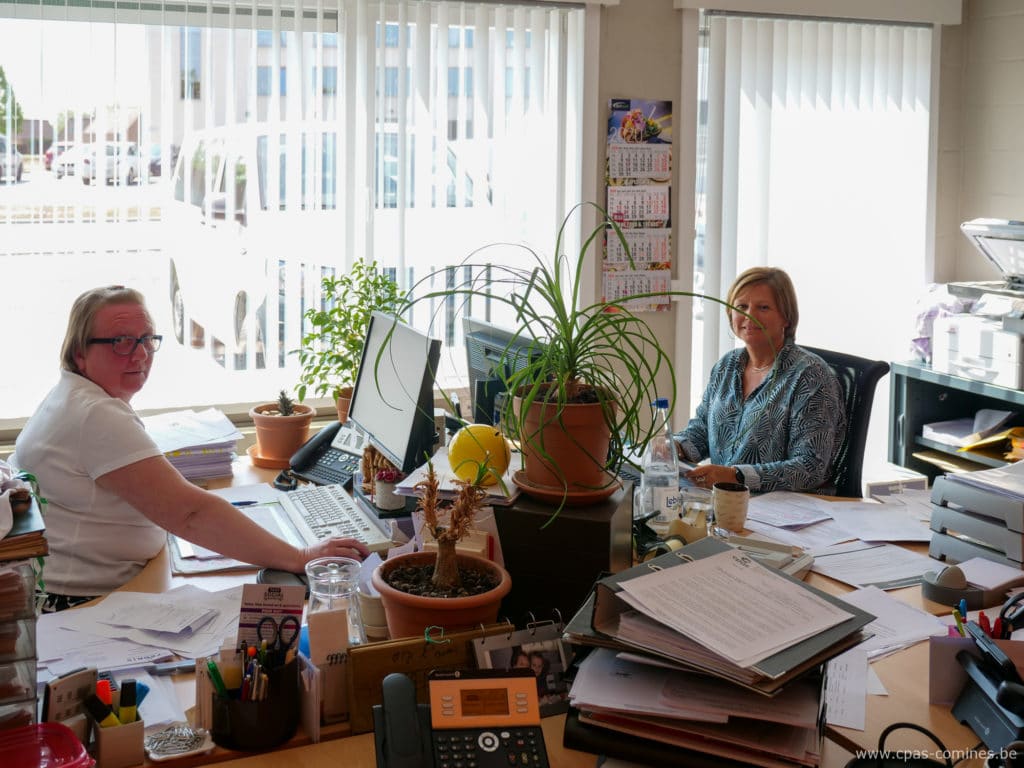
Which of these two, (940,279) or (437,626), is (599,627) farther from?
(940,279)

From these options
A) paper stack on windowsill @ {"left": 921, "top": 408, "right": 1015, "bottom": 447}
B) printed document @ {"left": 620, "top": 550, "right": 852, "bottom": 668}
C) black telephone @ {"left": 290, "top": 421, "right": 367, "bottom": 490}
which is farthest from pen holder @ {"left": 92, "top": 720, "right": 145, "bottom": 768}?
paper stack on windowsill @ {"left": 921, "top": 408, "right": 1015, "bottom": 447}

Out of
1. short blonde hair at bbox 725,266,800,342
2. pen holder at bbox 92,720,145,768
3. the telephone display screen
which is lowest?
pen holder at bbox 92,720,145,768

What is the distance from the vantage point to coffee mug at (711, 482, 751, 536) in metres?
2.37

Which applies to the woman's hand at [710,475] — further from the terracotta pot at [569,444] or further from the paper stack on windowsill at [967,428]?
the paper stack on windowsill at [967,428]

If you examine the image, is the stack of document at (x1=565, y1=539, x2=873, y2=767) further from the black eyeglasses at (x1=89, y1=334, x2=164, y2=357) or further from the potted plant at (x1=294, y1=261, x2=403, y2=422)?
the potted plant at (x1=294, y1=261, x2=403, y2=422)

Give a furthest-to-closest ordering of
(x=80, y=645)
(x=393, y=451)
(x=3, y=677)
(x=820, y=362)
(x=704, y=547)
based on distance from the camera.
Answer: (x=820, y=362), (x=393, y=451), (x=80, y=645), (x=704, y=547), (x=3, y=677)

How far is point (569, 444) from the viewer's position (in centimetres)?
179

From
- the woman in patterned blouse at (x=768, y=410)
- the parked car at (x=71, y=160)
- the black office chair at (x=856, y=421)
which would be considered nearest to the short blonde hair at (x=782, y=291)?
the woman in patterned blouse at (x=768, y=410)

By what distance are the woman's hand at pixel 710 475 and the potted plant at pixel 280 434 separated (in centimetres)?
114

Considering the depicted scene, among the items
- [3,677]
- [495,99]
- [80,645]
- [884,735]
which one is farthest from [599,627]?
[495,99]

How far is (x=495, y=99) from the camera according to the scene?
152 inches

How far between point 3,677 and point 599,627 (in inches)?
30.4

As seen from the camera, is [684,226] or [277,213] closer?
[277,213]

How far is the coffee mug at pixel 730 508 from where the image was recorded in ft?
7.76
